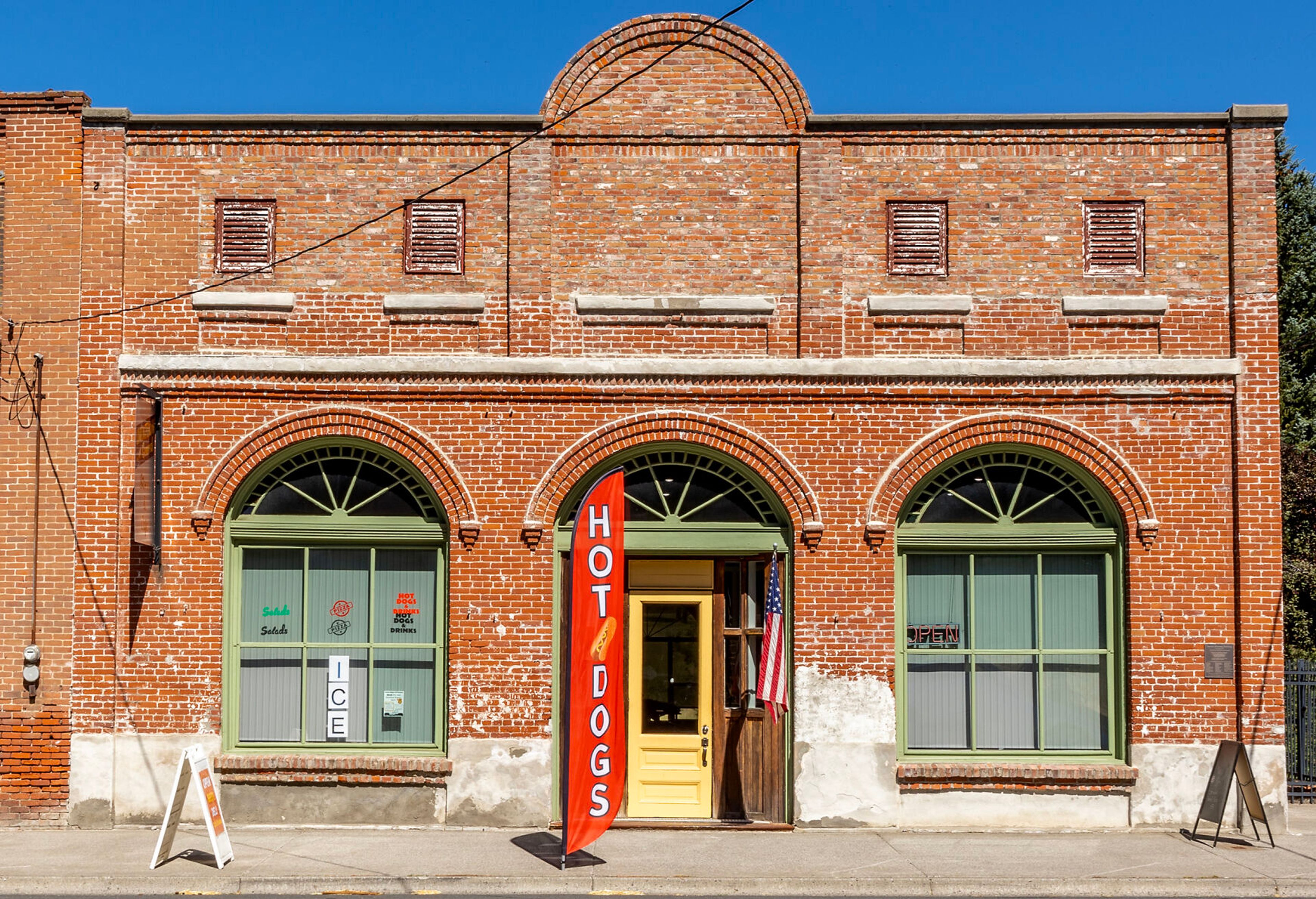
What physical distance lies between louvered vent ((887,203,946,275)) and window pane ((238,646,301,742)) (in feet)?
23.6

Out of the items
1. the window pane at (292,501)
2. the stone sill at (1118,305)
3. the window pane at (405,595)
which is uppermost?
the stone sill at (1118,305)

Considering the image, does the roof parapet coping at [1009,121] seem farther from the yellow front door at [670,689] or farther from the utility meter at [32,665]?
the utility meter at [32,665]

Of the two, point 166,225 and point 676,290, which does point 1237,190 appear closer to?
point 676,290

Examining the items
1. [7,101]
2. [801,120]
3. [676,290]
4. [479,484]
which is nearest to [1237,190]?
[801,120]

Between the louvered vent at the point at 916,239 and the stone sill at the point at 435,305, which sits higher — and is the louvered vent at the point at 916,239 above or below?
above

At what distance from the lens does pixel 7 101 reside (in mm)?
12141

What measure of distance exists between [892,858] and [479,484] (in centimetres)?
518

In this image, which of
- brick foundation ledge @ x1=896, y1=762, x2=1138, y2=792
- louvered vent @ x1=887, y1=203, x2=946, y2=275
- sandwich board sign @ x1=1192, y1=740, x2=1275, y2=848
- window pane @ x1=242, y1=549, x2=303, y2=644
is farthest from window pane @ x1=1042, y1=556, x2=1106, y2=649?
window pane @ x1=242, y1=549, x2=303, y2=644

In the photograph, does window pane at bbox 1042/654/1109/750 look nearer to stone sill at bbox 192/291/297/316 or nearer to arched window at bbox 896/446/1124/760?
arched window at bbox 896/446/1124/760

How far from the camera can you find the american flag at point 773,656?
11469 mm

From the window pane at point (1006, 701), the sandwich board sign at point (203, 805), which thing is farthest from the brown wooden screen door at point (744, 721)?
the sandwich board sign at point (203, 805)

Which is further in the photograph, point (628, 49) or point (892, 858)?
point (628, 49)

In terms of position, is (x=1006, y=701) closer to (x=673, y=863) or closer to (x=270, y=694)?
(x=673, y=863)

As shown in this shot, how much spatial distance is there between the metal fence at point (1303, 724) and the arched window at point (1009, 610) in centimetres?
272
